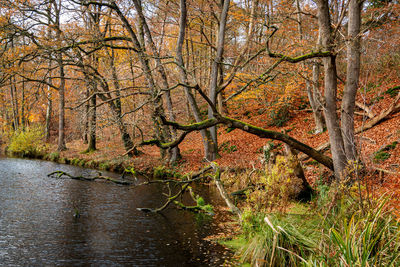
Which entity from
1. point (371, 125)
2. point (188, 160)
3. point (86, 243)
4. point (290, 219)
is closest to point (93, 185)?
point (188, 160)

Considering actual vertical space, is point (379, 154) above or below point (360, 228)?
above

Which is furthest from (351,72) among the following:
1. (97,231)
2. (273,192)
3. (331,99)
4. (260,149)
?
(97,231)

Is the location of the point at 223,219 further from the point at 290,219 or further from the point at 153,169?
the point at 153,169

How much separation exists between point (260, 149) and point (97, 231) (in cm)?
917

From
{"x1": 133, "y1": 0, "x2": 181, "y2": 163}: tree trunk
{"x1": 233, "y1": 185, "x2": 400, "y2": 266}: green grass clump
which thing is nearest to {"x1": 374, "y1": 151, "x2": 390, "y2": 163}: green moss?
{"x1": 233, "y1": 185, "x2": 400, "y2": 266}: green grass clump

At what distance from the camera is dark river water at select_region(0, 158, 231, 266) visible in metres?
5.88

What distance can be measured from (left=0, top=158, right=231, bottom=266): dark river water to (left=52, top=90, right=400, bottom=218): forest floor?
7.12 feet

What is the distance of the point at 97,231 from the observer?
7.30m

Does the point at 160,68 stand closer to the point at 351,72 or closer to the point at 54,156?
the point at 351,72

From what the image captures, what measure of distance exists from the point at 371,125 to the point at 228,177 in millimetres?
5813

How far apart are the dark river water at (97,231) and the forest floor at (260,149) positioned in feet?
7.12

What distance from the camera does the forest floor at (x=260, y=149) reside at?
347 inches

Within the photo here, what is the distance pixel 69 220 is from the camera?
8047 mm

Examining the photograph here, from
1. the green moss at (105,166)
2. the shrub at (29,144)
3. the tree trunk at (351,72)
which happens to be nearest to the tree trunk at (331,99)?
the tree trunk at (351,72)
